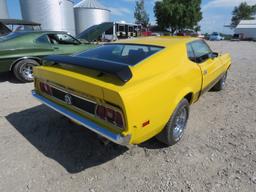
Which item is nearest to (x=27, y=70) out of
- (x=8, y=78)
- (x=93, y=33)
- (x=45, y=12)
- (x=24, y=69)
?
(x=24, y=69)

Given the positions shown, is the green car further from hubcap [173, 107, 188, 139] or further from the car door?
hubcap [173, 107, 188, 139]

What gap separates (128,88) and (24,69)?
476 cm

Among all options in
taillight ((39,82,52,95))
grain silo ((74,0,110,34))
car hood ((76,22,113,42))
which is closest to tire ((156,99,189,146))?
taillight ((39,82,52,95))

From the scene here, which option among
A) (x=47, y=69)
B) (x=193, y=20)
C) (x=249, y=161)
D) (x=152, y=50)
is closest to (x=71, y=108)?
(x=47, y=69)

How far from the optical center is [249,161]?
2.67m

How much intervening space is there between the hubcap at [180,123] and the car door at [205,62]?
772 millimetres

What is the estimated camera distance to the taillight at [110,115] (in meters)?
2.11

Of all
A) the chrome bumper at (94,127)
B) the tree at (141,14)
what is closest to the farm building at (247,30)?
the tree at (141,14)

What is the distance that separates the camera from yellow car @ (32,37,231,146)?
83.1 inches

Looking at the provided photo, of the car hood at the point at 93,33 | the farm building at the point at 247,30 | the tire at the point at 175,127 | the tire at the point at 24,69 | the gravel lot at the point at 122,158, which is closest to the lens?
the gravel lot at the point at 122,158

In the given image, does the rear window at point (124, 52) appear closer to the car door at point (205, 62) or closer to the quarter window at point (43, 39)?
the car door at point (205, 62)

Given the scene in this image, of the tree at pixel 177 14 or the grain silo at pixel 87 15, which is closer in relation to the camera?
the grain silo at pixel 87 15

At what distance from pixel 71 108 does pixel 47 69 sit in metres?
0.67

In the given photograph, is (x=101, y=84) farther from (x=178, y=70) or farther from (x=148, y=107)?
(x=178, y=70)
